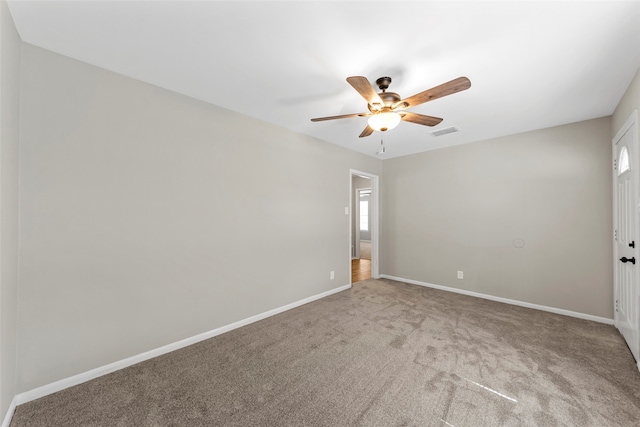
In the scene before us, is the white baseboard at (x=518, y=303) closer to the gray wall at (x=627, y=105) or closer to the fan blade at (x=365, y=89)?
the gray wall at (x=627, y=105)

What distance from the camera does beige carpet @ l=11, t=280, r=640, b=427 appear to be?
162 centimetres

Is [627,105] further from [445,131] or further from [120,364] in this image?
[120,364]

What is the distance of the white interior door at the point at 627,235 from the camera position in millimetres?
2223

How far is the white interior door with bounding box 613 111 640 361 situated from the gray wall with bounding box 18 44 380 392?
3.47 meters

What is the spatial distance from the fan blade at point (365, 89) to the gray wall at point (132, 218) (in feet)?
5.35

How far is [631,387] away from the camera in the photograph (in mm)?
1874

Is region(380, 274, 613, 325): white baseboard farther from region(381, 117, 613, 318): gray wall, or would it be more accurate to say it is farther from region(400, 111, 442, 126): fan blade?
region(400, 111, 442, 126): fan blade

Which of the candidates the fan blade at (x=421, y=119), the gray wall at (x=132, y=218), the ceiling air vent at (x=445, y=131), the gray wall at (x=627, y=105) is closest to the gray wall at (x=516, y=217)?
the gray wall at (x=627, y=105)

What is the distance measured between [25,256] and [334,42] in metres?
2.64

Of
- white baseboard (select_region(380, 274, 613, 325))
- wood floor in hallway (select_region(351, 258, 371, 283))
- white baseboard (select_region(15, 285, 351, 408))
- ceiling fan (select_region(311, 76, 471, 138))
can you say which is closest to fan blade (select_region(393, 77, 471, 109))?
ceiling fan (select_region(311, 76, 471, 138))

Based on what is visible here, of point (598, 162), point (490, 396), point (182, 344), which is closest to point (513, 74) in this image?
point (598, 162)

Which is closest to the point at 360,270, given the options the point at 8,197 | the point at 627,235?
the point at 627,235

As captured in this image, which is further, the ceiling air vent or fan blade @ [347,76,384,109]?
the ceiling air vent

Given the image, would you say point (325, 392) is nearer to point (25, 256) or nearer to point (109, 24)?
point (25, 256)
